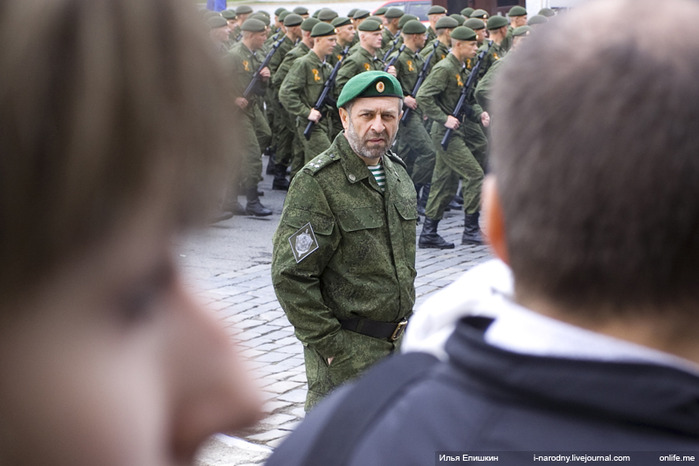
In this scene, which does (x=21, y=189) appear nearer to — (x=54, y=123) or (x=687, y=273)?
(x=54, y=123)

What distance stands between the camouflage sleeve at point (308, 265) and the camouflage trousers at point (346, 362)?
60mm

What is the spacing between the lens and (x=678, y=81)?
88cm

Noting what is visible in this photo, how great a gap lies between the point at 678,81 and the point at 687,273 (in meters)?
0.19

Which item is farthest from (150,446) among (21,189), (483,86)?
(483,86)

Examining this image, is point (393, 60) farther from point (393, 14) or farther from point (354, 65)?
point (393, 14)

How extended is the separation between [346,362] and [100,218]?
3.75 m

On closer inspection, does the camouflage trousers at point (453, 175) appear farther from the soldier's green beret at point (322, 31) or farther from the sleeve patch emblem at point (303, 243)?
the sleeve patch emblem at point (303, 243)

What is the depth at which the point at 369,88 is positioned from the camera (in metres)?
5.11

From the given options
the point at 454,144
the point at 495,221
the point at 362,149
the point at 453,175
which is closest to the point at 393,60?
the point at 454,144

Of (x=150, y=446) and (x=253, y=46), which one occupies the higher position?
(x=150, y=446)

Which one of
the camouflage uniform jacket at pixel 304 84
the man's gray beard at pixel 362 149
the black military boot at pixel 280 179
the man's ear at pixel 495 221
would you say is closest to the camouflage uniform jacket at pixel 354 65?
the camouflage uniform jacket at pixel 304 84

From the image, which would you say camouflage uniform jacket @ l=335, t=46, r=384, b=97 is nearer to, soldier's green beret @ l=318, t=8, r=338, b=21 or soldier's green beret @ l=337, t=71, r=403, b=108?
soldier's green beret @ l=318, t=8, r=338, b=21

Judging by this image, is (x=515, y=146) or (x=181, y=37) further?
(x=515, y=146)

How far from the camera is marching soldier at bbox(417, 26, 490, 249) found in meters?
11.0
